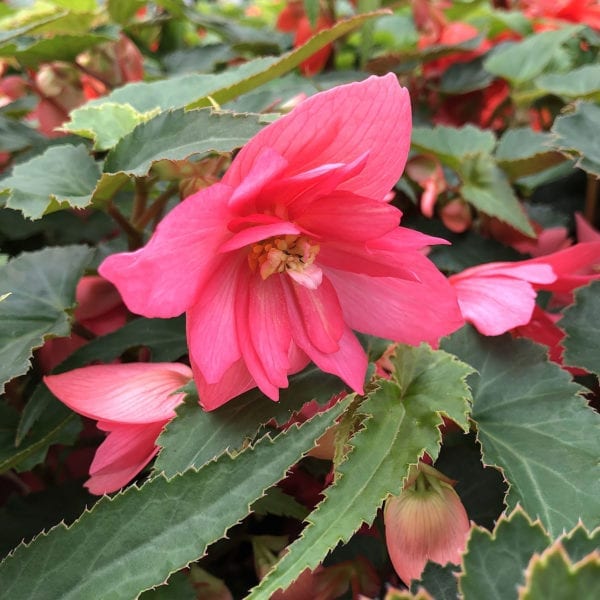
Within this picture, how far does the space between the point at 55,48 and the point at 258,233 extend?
1.66ft

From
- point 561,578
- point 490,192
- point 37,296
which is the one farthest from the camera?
point 490,192

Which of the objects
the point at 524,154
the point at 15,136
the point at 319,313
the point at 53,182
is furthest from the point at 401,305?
the point at 15,136

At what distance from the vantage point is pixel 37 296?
23.2 inches

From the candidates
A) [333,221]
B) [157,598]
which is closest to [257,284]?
[333,221]

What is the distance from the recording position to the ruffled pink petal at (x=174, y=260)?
1.24ft

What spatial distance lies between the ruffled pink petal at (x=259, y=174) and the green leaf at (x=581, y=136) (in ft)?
1.12

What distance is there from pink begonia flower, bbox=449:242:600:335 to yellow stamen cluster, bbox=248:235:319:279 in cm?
13

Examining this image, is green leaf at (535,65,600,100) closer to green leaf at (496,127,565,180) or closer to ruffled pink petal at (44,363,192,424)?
green leaf at (496,127,565,180)

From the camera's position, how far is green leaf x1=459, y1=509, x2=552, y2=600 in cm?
30

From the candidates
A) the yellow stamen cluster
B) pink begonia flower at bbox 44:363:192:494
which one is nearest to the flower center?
the yellow stamen cluster

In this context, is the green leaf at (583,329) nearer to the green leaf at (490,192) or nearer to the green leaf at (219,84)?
the green leaf at (490,192)

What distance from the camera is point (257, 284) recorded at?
46cm

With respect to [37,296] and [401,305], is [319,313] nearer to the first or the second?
[401,305]

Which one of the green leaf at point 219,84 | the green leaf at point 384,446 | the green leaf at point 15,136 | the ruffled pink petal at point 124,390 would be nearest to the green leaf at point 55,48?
the green leaf at point 15,136
